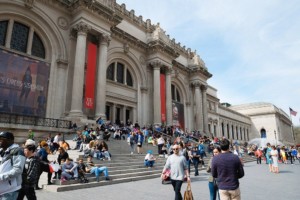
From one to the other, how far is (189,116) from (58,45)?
842 inches

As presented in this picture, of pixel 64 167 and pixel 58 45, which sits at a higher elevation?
pixel 58 45

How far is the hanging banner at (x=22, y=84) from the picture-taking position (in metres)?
15.0

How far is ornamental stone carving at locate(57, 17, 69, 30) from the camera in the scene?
746 inches

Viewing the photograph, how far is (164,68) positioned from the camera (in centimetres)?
2827

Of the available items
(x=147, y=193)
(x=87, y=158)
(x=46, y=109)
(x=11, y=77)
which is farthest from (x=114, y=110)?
(x=147, y=193)

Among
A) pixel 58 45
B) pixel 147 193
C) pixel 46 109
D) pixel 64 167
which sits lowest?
pixel 147 193

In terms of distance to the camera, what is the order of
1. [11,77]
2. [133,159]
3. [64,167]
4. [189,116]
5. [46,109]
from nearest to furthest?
1. [64,167]
2. [133,159]
3. [11,77]
4. [46,109]
5. [189,116]

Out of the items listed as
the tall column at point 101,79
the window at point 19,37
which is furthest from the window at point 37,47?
the tall column at point 101,79

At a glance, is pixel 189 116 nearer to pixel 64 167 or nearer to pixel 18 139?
pixel 18 139

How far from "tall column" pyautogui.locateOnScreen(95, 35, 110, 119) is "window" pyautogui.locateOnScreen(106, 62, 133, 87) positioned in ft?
11.5

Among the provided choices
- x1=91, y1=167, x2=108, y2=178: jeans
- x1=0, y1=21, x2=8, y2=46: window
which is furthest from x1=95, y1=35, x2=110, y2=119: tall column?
x1=91, y1=167, x2=108, y2=178: jeans

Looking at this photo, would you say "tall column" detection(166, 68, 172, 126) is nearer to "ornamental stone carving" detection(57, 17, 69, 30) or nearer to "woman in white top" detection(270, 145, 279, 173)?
"ornamental stone carving" detection(57, 17, 69, 30)

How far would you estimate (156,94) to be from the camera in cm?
2586

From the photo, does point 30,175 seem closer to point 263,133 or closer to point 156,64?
point 156,64
